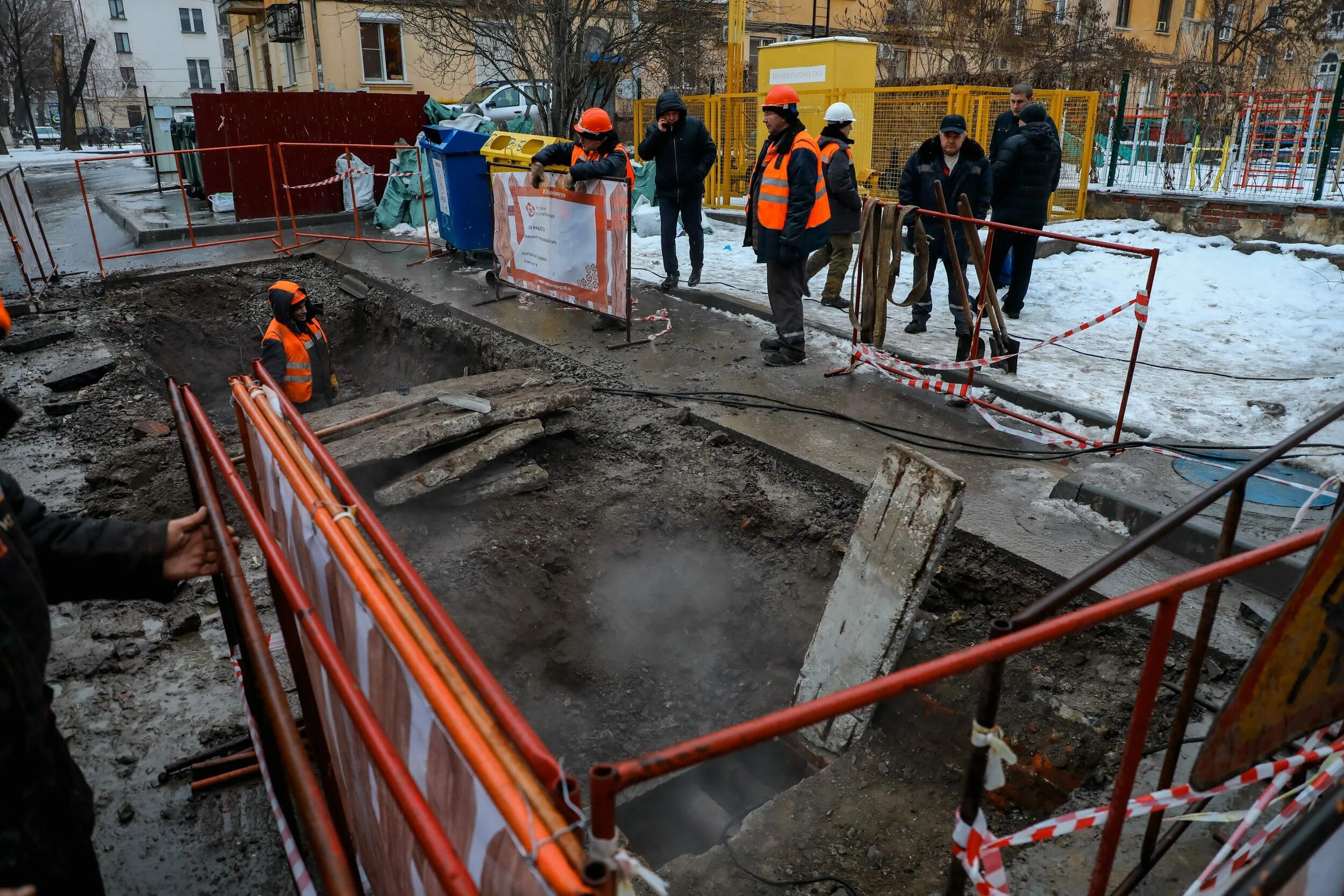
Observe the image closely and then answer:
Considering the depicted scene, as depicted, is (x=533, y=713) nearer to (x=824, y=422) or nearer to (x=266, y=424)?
(x=266, y=424)

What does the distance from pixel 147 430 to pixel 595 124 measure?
14.9 ft

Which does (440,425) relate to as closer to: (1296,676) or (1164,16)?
(1296,676)

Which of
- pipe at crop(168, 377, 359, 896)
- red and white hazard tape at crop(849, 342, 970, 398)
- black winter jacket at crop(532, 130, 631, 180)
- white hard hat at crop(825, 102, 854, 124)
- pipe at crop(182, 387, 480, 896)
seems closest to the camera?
pipe at crop(182, 387, 480, 896)

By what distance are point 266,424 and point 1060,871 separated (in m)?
2.71

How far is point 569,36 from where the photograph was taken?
42.6 feet

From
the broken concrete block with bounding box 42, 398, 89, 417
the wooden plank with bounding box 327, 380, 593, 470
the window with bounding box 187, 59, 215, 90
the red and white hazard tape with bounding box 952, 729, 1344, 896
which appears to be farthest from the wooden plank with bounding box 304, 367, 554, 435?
the window with bounding box 187, 59, 215, 90

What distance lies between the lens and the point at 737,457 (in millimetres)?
5441

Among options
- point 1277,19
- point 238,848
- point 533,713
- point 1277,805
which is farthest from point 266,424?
point 1277,19

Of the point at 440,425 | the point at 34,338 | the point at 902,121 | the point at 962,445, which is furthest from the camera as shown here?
the point at 902,121

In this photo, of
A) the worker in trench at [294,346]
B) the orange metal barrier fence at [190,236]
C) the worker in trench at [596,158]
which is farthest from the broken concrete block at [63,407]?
the orange metal barrier fence at [190,236]

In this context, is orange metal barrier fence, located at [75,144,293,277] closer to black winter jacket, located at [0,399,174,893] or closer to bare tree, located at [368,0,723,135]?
bare tree, located at [368,0,723,135]

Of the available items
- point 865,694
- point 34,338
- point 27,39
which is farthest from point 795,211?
point 27,39

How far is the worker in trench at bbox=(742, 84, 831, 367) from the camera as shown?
645cm

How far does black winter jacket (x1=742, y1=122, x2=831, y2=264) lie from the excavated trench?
1623 mm
